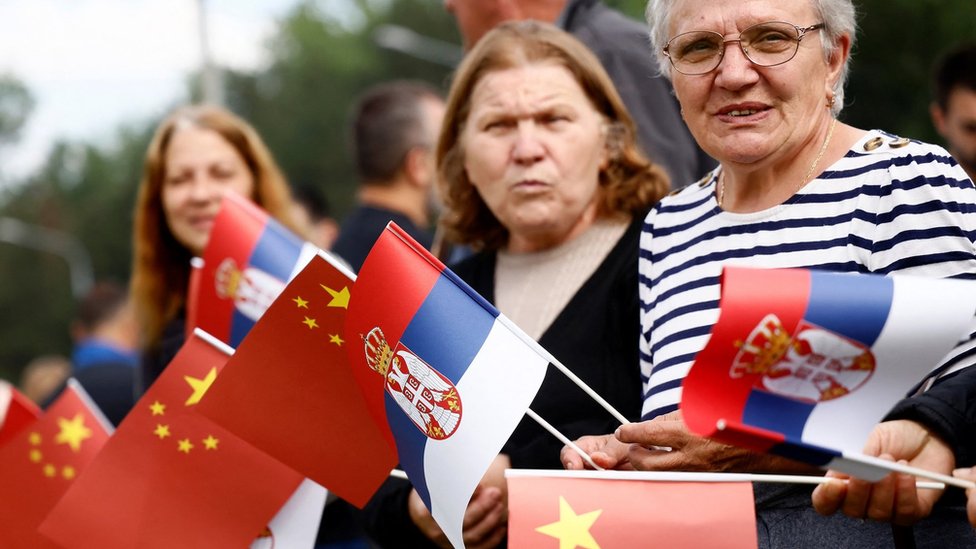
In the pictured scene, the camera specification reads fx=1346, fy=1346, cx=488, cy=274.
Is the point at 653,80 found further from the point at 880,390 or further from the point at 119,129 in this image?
the point at 119,129

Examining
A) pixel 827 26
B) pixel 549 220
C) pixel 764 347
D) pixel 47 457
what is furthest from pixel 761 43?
pixel 47 457

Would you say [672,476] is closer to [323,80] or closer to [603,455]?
[603,455]

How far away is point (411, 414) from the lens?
9.23 ft

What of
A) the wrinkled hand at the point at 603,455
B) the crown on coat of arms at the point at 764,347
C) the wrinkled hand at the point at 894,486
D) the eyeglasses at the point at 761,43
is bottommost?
the wrinkled hand at the point at 603,455

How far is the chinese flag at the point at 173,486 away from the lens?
3.44m

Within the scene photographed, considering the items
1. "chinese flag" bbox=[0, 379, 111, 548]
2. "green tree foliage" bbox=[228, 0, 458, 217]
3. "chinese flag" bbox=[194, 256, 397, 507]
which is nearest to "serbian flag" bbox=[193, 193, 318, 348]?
"chinese flag" bbox=[0, 379, 111, 548]

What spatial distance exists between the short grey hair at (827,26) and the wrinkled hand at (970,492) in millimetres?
858

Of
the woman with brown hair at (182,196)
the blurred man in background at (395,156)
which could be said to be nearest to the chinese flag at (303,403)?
the woman with brown hair at (182,196)

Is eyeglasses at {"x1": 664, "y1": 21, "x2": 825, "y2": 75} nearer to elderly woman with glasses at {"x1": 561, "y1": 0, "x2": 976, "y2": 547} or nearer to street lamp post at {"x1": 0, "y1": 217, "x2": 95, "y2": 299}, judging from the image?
elderly woman with glasses at {"x1": 561, "y1": 0, "x2": 976, "y2": 547}

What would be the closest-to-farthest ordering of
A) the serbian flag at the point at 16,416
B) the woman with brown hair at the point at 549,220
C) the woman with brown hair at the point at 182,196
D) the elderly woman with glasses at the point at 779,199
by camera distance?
the elderly woman with glasses at the point at 779,199 → the woman with brown hair at the point at 549,220 → the serbian flag at the point at 16,416 → the woman with brown hair at the point at 182,196

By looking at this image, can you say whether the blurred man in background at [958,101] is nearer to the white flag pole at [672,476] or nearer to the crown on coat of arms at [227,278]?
the crown on coat of arms at [227,278]

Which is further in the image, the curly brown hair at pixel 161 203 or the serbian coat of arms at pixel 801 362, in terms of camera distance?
the curly brown hair at pixel 161 203

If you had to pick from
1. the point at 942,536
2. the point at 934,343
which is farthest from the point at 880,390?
the point at 942,536

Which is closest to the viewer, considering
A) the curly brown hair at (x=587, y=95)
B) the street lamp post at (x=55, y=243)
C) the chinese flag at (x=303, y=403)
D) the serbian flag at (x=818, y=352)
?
the serbian flag at (x=818, y=352)
